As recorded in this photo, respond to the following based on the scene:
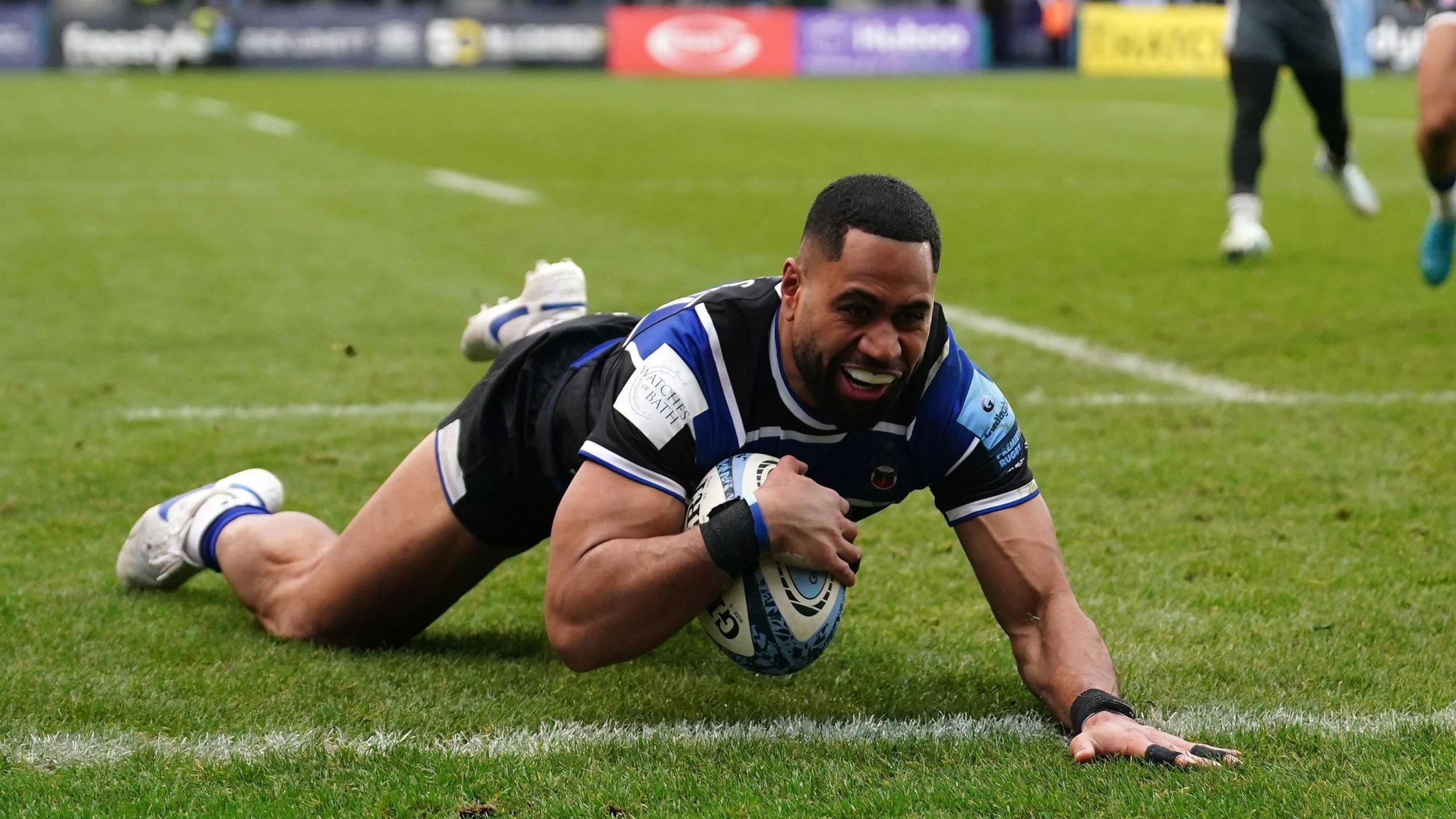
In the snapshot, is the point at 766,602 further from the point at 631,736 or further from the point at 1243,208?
the point at 1243,208

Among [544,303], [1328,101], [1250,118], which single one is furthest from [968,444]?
[1328,101]

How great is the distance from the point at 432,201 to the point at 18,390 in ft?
23.7

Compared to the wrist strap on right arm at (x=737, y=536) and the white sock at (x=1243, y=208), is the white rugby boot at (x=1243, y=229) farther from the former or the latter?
the wrist strap on right arm at (x=737, y=536)

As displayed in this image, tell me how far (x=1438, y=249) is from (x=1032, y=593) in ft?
A: 17.5

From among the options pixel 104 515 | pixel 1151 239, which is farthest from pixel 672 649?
pixel 1151 239

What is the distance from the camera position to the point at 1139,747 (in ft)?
11.1

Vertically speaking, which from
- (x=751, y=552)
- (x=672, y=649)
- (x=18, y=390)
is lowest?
(x=18, y=390)

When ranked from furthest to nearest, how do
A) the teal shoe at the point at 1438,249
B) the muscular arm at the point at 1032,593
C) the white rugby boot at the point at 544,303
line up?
the teal shoe at the point at 1438,249 < the white rugby boot at the point at 544,303 < the muscular arm at the point at 1032,593

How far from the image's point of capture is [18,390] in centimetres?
715

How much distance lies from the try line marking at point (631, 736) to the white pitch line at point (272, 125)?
716 inches

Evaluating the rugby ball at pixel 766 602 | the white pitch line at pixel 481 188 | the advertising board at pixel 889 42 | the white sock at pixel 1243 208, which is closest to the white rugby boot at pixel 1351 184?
the white sock at pixel 1243 208

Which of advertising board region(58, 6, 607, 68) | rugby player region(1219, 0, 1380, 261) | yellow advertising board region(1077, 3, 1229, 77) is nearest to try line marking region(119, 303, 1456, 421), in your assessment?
rugby player region(1219, 0, 1380, 261)

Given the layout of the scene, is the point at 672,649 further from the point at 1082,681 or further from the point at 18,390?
the point at 18,390

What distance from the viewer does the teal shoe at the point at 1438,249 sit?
A: 8266 millimetres
